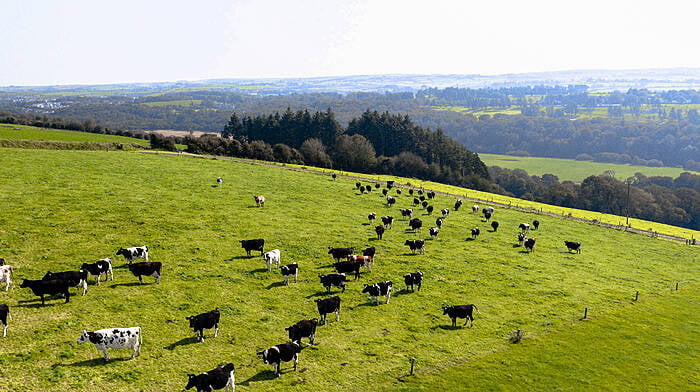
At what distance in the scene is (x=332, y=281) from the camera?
95.3 ft

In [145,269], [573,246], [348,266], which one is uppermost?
[145,269]

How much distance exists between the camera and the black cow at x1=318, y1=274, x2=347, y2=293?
2879cm

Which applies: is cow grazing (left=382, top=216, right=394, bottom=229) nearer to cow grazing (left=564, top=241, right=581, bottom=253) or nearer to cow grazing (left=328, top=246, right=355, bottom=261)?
cow grazing (left=328, top=246, right=355, bottom=261)

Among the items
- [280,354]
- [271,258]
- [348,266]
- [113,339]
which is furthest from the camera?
[271,258]

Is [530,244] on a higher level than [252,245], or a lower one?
lower

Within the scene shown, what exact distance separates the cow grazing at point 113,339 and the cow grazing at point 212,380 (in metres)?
4.22

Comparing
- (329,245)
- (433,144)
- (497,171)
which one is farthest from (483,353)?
(497,171)

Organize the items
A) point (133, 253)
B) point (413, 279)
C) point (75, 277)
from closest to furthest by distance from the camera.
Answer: point (75, 277) → point (133, 253) → point (413, 279)

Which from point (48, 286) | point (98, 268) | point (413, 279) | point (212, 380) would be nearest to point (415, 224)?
point (413, 279)

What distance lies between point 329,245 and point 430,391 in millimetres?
20378

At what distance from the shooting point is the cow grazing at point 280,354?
65.2ft

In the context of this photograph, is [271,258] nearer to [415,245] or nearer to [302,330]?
[302,330]

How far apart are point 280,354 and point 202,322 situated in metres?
5.00

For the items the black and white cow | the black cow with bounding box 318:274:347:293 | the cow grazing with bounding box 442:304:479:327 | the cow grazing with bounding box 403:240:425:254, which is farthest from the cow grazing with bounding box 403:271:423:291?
the black and white cow
